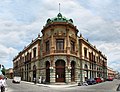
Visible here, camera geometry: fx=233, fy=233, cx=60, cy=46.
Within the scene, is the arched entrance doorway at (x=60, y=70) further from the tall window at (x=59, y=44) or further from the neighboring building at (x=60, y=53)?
the tall window at (x=59, y=44)

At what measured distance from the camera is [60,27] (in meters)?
48.2

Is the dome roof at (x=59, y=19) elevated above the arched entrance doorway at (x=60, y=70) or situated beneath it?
elevated above

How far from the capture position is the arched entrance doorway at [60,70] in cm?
4650

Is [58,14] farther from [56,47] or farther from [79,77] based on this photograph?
[79,77]

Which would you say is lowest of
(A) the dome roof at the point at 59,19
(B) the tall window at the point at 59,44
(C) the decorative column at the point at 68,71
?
(C) the decorative column at the point at 68,71

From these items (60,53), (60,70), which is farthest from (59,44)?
(60,70)

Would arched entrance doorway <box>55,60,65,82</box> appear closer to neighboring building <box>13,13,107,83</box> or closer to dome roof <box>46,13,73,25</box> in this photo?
neighboring building <box>13,13,107,83</box>

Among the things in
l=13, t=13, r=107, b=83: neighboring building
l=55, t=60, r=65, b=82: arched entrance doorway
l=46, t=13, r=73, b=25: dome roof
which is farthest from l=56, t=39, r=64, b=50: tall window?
l=46, t=13, r=73, b=25: dome roof

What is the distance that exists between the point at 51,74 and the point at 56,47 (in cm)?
563

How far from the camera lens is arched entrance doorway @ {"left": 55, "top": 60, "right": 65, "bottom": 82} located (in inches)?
1831

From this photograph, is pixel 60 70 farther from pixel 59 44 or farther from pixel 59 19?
pixel 59 19

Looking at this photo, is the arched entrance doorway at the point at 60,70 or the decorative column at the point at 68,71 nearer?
the decorative column at the point at 68,71

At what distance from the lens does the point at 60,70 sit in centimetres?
4688

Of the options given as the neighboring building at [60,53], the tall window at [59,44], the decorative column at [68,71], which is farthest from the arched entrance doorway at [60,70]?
the tall window at [59,44]
